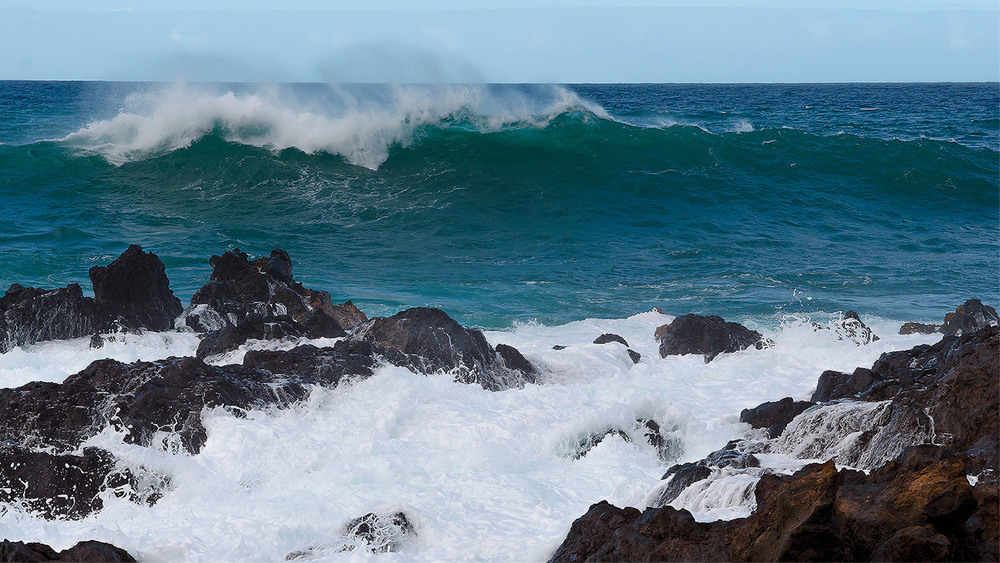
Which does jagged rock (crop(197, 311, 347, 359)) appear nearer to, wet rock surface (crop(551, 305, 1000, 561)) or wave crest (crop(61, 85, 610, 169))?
wet rock surface (crop(551, 305, 1000, 561))

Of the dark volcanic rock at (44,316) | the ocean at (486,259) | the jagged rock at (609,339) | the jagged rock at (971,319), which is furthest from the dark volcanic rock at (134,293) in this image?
the jagged rock at (971,319)

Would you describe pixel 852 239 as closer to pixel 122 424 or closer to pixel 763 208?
pixel 763 208

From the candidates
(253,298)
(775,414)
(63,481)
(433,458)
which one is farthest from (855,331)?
(63,481)

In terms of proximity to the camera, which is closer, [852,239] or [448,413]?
[448,413]

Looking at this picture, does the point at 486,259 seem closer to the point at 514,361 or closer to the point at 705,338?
the point at 705,338

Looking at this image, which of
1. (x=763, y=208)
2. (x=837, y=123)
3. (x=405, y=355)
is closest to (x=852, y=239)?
(x=763, y=208)

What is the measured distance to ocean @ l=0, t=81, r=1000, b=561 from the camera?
193 inches

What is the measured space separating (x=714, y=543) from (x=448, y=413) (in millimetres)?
3303

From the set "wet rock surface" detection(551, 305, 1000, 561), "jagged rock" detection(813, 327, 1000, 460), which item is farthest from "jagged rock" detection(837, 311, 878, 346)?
"wet rock surface" detection(551, 305, 1000, 561)

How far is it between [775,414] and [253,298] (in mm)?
5817

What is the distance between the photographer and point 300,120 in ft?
70.1

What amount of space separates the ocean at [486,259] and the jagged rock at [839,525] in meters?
0.75

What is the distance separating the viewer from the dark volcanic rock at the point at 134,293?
8453mm

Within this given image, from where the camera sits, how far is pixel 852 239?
16.8 meters
